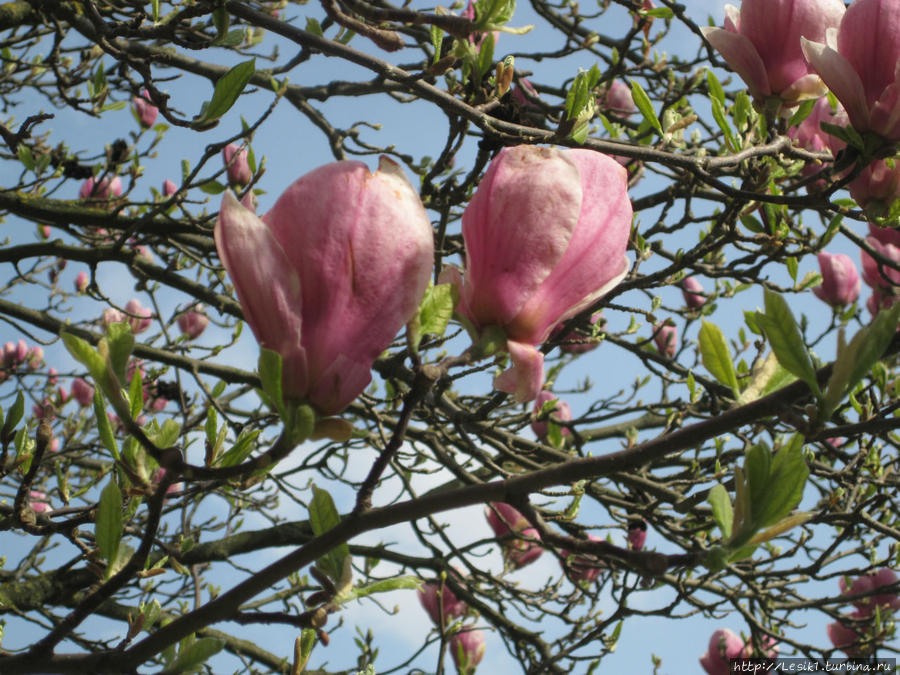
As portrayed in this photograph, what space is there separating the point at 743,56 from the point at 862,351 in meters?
0.79

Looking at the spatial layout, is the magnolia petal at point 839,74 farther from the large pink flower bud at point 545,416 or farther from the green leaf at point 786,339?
the large pink flower bud at point 545,416

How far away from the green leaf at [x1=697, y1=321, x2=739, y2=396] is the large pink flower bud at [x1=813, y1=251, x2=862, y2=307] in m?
2.31

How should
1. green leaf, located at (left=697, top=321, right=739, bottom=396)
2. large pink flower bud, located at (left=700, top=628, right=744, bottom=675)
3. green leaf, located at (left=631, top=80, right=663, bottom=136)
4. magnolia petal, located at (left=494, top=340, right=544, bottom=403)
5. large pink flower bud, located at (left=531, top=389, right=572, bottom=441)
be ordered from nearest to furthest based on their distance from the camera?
magnolia petal, located at (left=494, top=340, right=544, bottom=403)
green leaf, located at (left=697, top=321, right=739, bottom=396)
green leaf, located at (left=631, top=80, right=663, bottom=136)
large pink flower bud, located at (left=531, top=389, right=572, bottom=441)
large pink flower bud, located at (left=700, top=628, right=744, bottom=675)

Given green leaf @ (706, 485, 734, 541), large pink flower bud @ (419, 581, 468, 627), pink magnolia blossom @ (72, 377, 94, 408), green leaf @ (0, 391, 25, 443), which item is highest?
pink magnolia blossom @ (72, 377, 94, 408)

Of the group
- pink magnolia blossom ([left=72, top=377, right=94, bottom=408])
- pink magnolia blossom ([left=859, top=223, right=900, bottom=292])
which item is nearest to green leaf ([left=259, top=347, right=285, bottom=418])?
pink magnolia blossom ([left=859, top=223, right=900, bottom=292])

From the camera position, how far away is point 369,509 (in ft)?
2.22

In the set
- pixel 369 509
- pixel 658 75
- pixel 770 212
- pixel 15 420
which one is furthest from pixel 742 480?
pixel 658 75

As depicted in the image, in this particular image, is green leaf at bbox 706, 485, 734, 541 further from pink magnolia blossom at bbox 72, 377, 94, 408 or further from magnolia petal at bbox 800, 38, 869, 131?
pink magnolia blossom at bbox 72, 377, 94, 408

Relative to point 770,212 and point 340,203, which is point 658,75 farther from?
point 340,203

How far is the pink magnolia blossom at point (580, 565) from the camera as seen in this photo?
2.37 meters

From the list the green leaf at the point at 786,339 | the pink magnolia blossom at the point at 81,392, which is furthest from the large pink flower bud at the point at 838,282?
the pink magnolia blossom at the point at 81,392

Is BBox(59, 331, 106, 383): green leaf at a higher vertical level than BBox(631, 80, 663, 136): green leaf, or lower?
lower

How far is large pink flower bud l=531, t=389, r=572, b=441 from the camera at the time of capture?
2.51 meters

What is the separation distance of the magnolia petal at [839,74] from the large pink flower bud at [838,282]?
204 centimetres
